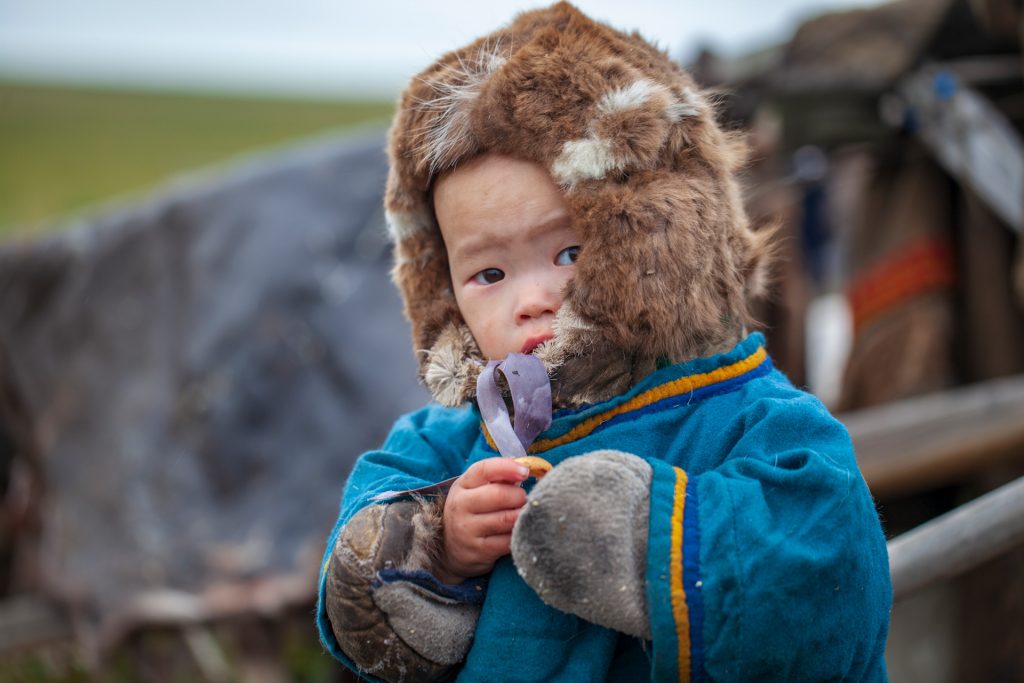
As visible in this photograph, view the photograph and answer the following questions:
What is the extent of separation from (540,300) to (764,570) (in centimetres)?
45

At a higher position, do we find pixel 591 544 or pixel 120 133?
pixel 120 133

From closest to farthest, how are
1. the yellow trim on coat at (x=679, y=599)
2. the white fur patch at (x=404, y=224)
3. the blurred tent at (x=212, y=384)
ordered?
the yellow trim on coat at (x=679, y=599)
the white fur patch at (x=404, y=224)
the blurred tent at (x=212, y=384)

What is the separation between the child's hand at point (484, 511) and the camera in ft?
3.73

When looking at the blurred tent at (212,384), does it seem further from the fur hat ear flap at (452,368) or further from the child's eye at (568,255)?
the child's eye at (568,255)

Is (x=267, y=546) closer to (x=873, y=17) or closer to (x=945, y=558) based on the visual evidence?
(x=945, y=558)

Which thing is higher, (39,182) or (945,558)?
(39,182)

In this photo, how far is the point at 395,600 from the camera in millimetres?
1150

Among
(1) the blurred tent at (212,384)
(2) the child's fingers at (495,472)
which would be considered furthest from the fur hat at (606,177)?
(1) the blurred tent at (212,384)

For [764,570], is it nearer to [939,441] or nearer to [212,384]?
[939,441]

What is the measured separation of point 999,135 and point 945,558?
8.40 ft

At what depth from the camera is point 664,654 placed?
1.03m

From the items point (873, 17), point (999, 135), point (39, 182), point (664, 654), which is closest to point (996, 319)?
point (999, 135)

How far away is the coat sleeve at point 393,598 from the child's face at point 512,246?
27 centimetres

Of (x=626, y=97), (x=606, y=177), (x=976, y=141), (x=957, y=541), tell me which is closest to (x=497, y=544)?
(x=606, y=177)
